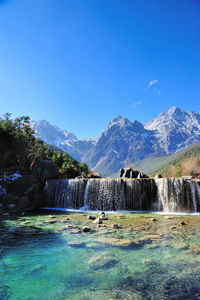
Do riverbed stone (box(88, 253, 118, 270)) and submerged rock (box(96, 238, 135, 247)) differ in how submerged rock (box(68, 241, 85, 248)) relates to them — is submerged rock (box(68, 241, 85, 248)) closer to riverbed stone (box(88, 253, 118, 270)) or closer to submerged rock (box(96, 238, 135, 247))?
submerged rock (box(96, 238, 135, 247))

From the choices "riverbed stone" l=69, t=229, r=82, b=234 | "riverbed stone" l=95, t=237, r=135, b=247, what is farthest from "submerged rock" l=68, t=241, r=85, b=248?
"riverbed stone" l=69, t=229, r=82, b=234

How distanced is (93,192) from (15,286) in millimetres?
17528

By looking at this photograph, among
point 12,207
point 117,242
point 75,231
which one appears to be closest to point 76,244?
point 117,242

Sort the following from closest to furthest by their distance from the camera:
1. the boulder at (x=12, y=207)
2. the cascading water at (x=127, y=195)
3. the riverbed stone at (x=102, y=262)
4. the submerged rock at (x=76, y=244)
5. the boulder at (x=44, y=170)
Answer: the riverbed stone at (x=102, y=262), the submerged rock at (x=76, y=244), the boulder at (x=12, y=207), the cascading water at (x=127, y=195), the boulder at (x=44, y=170)

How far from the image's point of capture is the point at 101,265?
564 cm

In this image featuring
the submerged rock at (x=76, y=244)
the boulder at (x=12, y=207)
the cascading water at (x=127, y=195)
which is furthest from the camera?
the cascading water at (x=127, y=195)

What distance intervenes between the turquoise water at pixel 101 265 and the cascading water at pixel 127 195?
395 inches

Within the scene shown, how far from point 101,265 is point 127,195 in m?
15.4

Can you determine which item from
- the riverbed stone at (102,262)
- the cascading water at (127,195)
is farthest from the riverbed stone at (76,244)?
the cascading water at (127,195)

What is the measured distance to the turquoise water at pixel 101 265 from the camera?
4215mm

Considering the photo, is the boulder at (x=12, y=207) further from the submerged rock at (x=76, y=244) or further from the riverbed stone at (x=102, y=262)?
the riverbed stone at (x=102, y=262)

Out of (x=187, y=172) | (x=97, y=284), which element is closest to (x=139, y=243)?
(x=97, y=284)

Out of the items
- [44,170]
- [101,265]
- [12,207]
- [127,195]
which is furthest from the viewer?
[44,170]

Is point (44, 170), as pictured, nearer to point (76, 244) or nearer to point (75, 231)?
point (75, 231)
